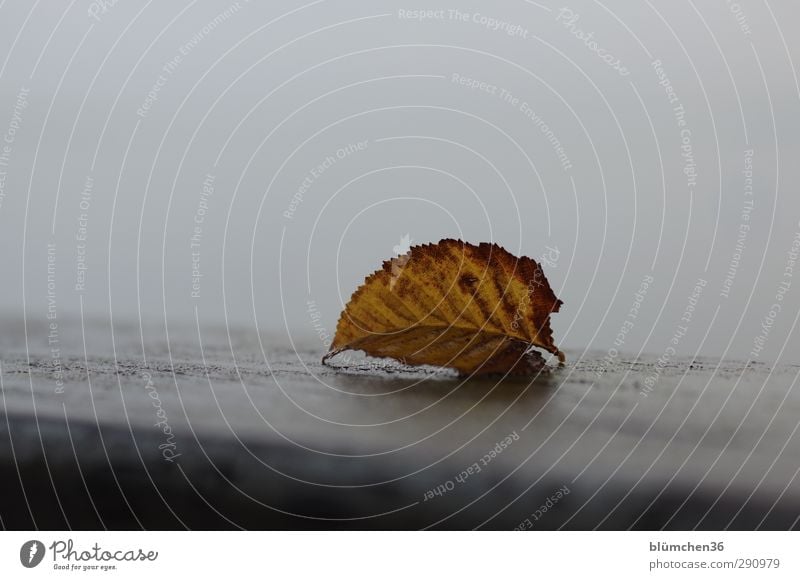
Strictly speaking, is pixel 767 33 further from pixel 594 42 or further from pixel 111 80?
pixel 111 80

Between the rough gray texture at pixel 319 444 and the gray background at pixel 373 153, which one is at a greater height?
the gray background at pixel 373 153

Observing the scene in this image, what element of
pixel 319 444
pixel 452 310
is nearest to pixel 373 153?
pixel 452 310

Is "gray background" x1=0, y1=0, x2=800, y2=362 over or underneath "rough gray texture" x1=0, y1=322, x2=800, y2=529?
over

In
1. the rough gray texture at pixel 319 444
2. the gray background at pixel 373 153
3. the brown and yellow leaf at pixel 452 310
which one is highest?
the gray background at pixel 373 153

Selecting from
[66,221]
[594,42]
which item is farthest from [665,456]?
[66,221]

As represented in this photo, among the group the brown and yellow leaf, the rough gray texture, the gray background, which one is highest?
the gray background

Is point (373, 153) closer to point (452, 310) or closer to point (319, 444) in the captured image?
point (452, 310)
